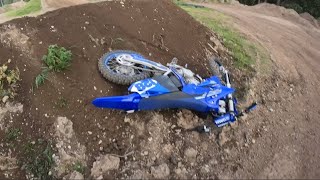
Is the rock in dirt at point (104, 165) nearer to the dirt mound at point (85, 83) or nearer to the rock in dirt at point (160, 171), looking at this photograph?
the dirt mound at point (85, 83)

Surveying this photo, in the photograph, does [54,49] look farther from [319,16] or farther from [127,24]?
[319,16]

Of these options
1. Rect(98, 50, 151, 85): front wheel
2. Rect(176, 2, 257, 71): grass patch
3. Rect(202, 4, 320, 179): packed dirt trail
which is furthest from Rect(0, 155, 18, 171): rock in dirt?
Rect(176, 2, 257, 71): grass patch

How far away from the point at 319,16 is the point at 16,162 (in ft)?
67.7

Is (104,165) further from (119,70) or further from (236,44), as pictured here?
(236,44)

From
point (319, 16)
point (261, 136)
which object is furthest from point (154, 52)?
point (319, 16)

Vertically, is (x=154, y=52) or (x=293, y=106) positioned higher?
(x=154, y=52)

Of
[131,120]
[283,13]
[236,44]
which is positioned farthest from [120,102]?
[283,13]

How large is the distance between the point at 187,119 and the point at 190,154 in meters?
0.72

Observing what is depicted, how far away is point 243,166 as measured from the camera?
6.50 m

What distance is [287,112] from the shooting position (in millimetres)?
8070

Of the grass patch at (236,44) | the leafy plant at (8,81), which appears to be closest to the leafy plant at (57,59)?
the leafy plant at (8,81)

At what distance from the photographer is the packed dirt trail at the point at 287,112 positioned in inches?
261

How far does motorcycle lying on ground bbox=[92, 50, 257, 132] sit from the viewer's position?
6.09 meters

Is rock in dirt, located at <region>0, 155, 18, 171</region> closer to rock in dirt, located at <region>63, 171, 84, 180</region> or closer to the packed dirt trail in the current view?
rock in dirt, located at <region>63, 171, 84, 180</region>
